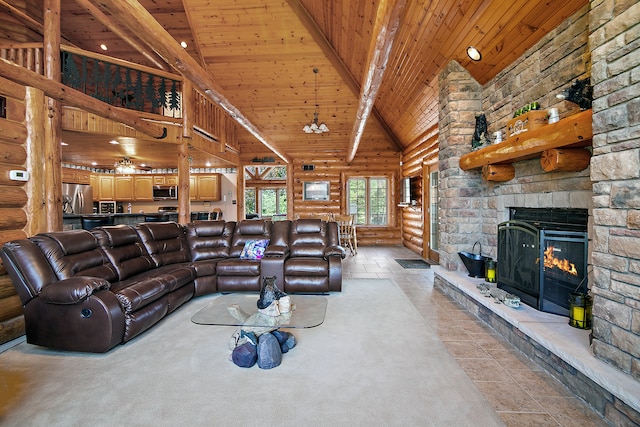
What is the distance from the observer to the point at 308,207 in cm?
944

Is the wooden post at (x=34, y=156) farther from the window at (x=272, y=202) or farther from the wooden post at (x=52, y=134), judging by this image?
the window at (x=272, y=202)

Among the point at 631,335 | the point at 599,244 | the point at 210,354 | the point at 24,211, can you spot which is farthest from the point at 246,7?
the point at 631,335

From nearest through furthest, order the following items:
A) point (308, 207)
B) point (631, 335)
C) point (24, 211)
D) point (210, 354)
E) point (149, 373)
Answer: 1. point (631, 335)
2. point (149, 373)
3. point (210, 354)
4. point (24, 211)
5. point (308, 207)

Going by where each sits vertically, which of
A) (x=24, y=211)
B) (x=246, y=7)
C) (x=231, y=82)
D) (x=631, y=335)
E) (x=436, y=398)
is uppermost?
(x=246, y=7)

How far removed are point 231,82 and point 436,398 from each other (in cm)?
737

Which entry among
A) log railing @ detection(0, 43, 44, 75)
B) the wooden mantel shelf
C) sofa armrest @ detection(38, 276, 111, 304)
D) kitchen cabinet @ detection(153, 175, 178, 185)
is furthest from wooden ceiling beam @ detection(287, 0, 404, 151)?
kitchen cabinet @ detection(153, 175, 178, 185)

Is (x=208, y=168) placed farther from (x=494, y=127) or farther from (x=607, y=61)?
(x=607, y=61)

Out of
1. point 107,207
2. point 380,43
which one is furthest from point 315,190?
point 380,43

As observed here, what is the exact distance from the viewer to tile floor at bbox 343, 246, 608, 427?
5.82 feet

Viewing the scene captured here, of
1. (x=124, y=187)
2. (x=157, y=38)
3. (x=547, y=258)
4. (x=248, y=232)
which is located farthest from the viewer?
(x=124, y=187)

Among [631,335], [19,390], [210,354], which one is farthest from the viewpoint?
[210,354]

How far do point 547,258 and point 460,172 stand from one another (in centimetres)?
173

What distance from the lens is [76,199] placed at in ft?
22.5

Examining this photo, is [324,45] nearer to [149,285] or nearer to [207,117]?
[207,117]
